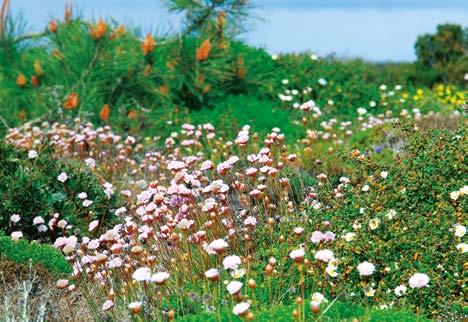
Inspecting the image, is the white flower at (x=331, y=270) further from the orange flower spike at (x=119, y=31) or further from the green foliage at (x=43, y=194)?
the orange flower spike at (x=119, y=31)

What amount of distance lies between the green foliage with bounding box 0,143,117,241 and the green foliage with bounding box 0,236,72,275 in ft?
1.94

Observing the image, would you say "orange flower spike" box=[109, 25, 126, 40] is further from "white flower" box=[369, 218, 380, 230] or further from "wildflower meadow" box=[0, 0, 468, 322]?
"white flower" box=[369, 218, 380, 230]

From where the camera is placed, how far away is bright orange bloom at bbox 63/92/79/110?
11102mm

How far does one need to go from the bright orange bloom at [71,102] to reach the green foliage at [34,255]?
5.28m

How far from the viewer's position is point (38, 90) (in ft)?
39.3

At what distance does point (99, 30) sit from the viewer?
1077cm

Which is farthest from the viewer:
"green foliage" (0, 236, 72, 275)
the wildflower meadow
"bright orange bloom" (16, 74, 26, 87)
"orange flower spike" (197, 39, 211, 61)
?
"bright orange bloom" (16, 74, 26, 87)

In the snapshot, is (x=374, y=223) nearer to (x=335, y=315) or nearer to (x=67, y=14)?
(x=335, y=315)

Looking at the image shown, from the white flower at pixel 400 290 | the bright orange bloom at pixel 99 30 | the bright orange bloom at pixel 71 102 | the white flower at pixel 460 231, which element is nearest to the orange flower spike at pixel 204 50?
the bright orange bloom at pixel 99 30

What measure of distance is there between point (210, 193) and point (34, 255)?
1.32 meters

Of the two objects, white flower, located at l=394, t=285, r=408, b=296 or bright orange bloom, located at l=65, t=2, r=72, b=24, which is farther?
bright orange bloom, located at l=65, t=2, r=72, b=24

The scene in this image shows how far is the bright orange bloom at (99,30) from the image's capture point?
35.2ft

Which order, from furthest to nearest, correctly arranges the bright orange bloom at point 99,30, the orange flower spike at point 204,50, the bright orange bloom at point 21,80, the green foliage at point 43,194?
1. the bright orange bloom at point 21,80
2. the orange flower spike at point 204,50
3. the bright orange bloom at point 99,30
4. the green foliage at point 43,194

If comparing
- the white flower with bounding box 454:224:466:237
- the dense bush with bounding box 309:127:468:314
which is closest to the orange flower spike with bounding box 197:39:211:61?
the dense bush with bounding box 309:127:468:314
